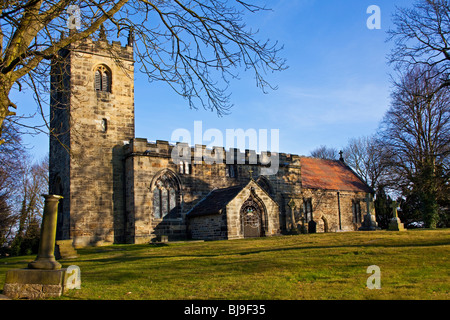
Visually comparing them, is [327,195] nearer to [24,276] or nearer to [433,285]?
Answer: [433,285]

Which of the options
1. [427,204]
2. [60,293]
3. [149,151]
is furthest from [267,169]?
[60,293]

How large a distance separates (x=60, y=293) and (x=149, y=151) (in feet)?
55.6

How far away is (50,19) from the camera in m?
8.18

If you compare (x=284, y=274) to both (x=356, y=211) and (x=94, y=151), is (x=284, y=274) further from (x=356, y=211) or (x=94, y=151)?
(x=356, y=211)

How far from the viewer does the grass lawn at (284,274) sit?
8141 mm

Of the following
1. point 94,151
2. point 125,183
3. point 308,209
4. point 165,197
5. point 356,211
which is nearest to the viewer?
point 94,151

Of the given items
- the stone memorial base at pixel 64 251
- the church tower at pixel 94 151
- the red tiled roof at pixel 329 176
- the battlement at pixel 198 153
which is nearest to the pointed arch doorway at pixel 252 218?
the battlement at pixel 198 153

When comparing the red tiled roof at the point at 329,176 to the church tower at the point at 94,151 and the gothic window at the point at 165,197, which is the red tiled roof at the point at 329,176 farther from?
the church tower at the point at 94,151

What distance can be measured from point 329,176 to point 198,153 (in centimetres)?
1641

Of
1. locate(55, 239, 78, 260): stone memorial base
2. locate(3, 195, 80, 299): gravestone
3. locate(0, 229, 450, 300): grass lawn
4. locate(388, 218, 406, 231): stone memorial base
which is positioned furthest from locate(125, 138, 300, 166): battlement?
locate(3, 195, 80, 299): gravestone

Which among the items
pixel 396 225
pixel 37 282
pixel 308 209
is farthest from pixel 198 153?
pixel 37 282

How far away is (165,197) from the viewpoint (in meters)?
25.7

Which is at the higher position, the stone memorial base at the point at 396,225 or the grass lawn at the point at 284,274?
the stone memorial base at the point at 396,225

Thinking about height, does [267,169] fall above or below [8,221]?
above
